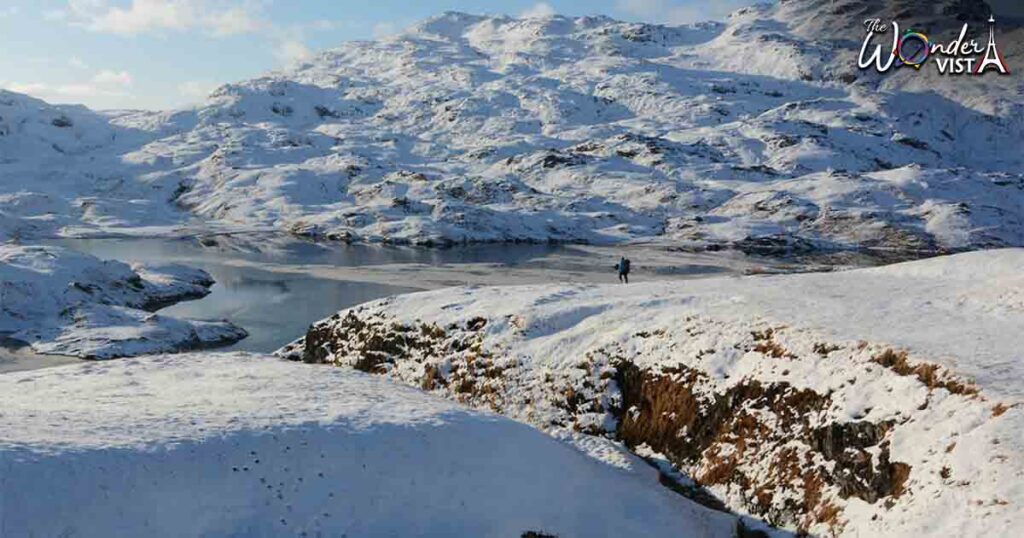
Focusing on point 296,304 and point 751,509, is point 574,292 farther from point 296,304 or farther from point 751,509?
point 296,304

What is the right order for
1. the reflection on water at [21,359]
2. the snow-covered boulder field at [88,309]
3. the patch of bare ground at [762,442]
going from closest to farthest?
1. the patch of bare ground at [762,442]
2. the reflection on water at [21,359]
3. the snow-covered boulder field at [88,309]

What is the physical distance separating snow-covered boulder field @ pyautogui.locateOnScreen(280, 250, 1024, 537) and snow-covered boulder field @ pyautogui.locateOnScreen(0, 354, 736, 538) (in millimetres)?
2518

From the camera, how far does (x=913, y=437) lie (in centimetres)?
1655

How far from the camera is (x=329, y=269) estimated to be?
102562 mm

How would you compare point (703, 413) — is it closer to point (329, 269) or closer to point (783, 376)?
point (783, 376)

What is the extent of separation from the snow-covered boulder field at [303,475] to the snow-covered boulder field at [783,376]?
8.26 feet

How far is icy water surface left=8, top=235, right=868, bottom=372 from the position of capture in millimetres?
67250

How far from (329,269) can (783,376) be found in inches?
3465

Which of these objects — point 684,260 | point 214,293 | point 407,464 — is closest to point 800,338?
point 407,464

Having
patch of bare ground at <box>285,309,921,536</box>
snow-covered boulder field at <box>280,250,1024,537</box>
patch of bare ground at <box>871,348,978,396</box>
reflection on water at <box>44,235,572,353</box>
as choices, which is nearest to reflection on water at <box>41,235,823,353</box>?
reflection on water at <box>44,235,572,353</box>

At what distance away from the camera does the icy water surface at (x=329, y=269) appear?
221 feet

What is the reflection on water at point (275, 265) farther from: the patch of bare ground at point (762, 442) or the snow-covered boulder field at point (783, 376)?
the patch of bare ground at point (762, 442)

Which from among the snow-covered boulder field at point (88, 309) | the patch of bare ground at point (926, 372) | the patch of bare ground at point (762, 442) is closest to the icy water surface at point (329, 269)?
the snow-covered boulder field at point (88, 309)

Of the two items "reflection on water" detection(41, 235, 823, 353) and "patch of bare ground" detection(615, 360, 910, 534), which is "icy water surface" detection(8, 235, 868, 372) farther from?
"patch of bare ground" detection(615, 360, 910, 534)
